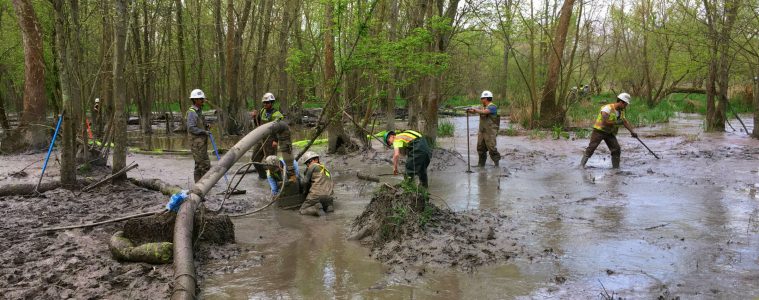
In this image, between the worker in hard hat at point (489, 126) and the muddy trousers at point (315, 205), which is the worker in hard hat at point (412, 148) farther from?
the worker in hard hat at point (489, 126)

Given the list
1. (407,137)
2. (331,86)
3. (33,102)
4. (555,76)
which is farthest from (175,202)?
(555,76)

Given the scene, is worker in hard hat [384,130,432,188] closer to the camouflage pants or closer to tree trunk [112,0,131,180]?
the camouflage pants

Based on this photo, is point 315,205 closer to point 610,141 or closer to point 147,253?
point 147,253

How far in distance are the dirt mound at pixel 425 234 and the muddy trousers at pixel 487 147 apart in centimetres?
454

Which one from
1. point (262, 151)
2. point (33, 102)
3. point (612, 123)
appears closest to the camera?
point (262, 151)

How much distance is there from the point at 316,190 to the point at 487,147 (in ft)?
16.3

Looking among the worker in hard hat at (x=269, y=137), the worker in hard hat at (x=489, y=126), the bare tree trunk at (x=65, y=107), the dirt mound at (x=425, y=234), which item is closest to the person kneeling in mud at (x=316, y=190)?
the dirt mound at (x=425, y=234)

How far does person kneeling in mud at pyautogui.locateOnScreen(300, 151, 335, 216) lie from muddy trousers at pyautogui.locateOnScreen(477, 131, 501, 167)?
4.52m

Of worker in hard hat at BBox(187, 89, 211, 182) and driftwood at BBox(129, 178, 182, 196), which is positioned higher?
worker in hard hat at BBox(187, 89, 211, 182)

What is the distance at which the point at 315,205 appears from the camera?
7.48m

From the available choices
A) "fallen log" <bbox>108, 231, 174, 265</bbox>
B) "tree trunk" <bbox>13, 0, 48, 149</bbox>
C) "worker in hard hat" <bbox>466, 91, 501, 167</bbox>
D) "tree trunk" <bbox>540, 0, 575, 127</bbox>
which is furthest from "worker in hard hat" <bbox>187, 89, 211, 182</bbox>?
"tree trunk" <bbox>540, 0, 575, 127</bbox>

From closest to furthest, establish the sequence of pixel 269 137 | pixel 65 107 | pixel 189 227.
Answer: pixel 189 227
pixel 65 107
pixel 269 137

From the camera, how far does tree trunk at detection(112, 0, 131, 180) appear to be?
24.0ft

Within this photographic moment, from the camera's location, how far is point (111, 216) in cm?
647
